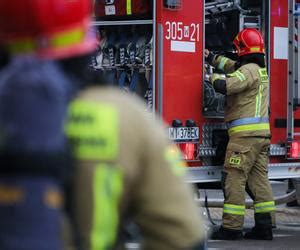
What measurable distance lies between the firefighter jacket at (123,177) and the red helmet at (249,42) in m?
5.73

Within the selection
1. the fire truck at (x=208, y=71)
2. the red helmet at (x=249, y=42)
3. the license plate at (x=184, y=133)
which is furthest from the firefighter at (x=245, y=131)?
the license plate at (x=184, y=133)

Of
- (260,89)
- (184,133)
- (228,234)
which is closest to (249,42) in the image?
(260,89)

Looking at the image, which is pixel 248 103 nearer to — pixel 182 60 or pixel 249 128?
pixel 249 128

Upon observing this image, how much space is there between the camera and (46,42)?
1446 millimetres

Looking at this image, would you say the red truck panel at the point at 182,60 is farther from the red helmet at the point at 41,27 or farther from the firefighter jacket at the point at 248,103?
the red helmet at the point at 41,27

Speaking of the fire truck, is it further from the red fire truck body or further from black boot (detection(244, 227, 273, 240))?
black boot (detection(244, 227, 273, 240))

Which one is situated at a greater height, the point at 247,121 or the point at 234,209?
the point at 247,121

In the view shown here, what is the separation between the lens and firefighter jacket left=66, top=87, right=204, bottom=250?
4.85 ft

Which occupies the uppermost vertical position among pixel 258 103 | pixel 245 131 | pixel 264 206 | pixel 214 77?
pixel 214 77

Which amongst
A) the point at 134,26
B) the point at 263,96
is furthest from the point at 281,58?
the point at 134,26

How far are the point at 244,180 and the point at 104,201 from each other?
19.5 ft

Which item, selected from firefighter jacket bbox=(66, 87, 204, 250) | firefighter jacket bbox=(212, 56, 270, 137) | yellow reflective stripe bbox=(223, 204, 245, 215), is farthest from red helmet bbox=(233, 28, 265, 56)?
firefighter jacket bbox=(66, 87, 204, 250)

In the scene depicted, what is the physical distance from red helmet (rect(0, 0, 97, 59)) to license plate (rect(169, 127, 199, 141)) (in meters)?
5.22

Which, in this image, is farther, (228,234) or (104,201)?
→ (228,234)
